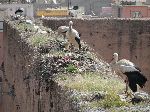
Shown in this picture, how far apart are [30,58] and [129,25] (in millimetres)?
11097

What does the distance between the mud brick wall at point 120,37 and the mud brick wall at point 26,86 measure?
3811mm

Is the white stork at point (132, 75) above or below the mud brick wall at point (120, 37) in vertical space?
above

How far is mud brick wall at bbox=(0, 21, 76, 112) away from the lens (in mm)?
10047

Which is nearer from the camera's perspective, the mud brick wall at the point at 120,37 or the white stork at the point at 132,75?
the white stork at the point at 132,75

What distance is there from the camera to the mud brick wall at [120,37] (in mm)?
24859

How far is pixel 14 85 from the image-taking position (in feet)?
63.2

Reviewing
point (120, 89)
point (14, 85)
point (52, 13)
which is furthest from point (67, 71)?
point (52, 13)

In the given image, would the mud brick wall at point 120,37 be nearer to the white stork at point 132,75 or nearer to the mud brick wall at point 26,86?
the mud brick wall at point 26,86

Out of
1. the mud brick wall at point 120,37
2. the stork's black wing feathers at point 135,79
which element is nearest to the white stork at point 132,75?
the stork's black wing feathers at point 135,79

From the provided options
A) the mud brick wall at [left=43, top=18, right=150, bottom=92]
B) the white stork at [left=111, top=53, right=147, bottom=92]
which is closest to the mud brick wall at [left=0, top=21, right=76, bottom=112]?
the white stork at [left=111, top=53, right=147, bottom=92]

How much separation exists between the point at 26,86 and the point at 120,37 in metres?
10.7

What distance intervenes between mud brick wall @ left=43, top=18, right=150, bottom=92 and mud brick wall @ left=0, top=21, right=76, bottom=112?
3.81m

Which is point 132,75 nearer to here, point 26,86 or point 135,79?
point 135,79

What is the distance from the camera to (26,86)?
15.0 meters
